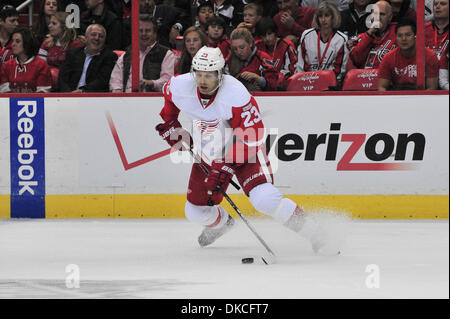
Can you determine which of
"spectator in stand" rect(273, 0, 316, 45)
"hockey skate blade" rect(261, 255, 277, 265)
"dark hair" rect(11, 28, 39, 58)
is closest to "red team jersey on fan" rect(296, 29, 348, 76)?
"spectator in stand" rect(273, 0, 316, 45)

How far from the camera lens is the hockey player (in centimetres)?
560

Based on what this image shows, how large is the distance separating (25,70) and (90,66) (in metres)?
0.56

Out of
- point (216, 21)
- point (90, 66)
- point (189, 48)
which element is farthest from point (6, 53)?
point (216, 21)

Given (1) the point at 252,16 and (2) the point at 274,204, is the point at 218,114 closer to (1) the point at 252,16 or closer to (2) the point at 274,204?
(2) the point at 274,204

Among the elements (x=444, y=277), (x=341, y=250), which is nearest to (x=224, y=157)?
(x=341, y=250)

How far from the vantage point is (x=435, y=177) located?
7297 millimetres

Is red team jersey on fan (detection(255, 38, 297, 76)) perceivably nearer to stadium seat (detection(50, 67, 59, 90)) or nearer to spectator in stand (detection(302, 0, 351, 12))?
spectator in stand (detection(302, 0, 351, 12))

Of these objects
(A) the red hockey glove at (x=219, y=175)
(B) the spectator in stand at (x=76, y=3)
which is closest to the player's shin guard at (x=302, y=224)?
(A) the red hockey glove at (x=219, y=175)

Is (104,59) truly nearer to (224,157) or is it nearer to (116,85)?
A: (116,85)

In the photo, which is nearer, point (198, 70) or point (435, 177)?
point (198, 70)

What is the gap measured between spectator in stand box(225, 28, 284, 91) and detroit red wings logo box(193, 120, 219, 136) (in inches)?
60.8

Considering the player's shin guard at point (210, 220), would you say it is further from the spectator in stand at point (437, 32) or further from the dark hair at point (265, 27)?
the spectator in stand at point (437, 32)

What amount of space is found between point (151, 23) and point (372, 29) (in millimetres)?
1670

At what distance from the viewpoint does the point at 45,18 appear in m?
7.85
